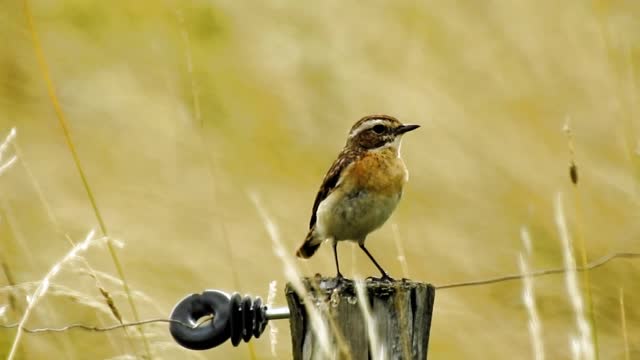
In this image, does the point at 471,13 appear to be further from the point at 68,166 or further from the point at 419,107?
the point at 68,166

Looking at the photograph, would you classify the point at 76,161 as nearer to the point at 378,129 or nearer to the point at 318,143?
the point at 378,129

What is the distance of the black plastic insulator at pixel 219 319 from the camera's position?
167 inches

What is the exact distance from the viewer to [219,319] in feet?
14.0

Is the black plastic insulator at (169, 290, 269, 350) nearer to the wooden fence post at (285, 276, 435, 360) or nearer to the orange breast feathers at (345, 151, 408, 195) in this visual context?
the wooden fence post at (285, 276, 435, 360)

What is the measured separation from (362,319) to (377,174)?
1.98m

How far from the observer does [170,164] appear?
33.3 feet

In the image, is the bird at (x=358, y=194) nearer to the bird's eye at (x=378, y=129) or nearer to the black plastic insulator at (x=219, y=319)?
the bird's eye at (x=378, y=129)

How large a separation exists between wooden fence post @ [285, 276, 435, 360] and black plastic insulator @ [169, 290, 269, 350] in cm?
28

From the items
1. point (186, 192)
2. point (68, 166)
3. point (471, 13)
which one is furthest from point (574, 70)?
point (68, 166)

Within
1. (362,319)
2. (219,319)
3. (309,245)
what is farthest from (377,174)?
(362,319)

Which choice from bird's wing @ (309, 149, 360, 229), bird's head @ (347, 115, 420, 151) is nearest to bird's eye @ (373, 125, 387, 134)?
bird's head @ (347, 115, 420, 151)

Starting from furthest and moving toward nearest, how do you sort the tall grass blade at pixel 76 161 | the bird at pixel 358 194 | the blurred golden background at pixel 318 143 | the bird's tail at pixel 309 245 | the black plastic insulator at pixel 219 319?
1. the blurred golden background at pixel 318 143
2. the bird's tail at pixel 309 245
3. the bird at pixel 358 194
4. the tall grass blade at pixel 76 161
5. the black plastic insulator at pixel 219 319

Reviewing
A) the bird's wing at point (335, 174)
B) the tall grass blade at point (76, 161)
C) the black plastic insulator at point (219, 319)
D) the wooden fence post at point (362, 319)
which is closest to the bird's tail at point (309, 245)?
the bird's wing at point (335, 174)

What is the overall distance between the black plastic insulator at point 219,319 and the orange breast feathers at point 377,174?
163 centimetres
